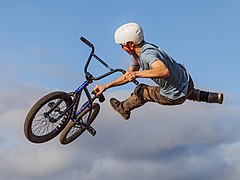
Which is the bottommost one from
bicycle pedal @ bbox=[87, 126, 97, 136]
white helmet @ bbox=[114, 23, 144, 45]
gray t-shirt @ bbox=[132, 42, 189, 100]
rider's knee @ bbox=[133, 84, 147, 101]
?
bicycle pedal @ bbox=[87, 126, 97, 136]

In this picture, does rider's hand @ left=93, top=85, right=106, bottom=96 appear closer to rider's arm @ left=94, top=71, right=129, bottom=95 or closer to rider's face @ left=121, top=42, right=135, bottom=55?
rider's arm @ left=94, top=71, right=129, bottom=95

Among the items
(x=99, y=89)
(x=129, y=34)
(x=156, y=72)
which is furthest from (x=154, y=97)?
(x=156, y=72)

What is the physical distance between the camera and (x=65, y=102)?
52.2 feet

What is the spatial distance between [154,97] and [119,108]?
1.19 metres

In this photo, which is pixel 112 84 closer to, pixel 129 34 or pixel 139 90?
pixel 129 34

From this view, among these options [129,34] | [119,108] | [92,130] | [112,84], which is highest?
[129,34]

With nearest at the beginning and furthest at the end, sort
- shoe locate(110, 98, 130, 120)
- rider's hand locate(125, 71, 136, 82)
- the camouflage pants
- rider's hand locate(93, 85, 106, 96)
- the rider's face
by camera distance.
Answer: rider's hand locate(125, 71, 136, 82) < rider's hand locate(93, 85, 106, 96) < the rider's face < the camouflage pants < shoe locate(110, 98, 130, 120)

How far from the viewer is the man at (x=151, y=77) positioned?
14.5 meters

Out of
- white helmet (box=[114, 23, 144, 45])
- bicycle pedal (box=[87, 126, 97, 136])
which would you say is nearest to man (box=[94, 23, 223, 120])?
white helmet (box=[114, 23, 144, 45])

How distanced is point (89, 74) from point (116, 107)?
5.75ft

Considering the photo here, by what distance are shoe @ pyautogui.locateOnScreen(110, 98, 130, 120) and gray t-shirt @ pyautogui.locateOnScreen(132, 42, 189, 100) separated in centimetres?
138

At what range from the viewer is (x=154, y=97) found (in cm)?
1634

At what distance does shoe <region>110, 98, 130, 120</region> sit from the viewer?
56.0 ft

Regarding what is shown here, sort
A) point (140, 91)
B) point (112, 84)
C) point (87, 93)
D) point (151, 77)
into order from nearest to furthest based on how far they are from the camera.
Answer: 1. point (151, 77)
2. point (112, 84)
3. point (87, 93)
4. point (140, 91)
